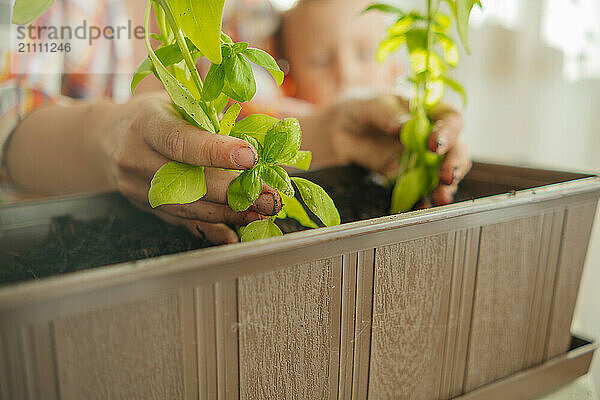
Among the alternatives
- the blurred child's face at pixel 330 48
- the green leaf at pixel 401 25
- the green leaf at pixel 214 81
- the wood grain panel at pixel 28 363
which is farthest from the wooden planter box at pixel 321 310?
the blurred child's face at pixel 330 48

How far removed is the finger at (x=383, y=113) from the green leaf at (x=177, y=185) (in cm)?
33

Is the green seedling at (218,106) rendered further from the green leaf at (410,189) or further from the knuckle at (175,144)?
the green leaf at (410,189)

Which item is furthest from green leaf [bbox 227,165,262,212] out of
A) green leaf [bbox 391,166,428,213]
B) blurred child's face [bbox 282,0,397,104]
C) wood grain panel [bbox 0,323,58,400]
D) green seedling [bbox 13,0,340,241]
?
blurred child's face [bbox 282,0,397,104]

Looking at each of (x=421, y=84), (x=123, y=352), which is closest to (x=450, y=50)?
(x=421, y=84)

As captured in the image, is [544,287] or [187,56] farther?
[544,287]

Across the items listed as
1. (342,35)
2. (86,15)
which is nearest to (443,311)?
(86,15)

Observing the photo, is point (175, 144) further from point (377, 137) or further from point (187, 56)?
point (377, 137)

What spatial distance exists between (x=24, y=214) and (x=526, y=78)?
1.61m

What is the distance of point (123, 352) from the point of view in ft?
0.84

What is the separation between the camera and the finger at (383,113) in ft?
1.97

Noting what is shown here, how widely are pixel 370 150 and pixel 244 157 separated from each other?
1.27 feet

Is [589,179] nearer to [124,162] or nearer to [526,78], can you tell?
[124,162]

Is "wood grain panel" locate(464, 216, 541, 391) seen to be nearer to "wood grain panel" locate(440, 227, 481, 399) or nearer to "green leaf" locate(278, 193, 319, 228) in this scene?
"wood grain panel" locate(440, 227, 481, 399)

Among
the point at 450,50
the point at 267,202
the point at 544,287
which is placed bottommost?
the point at 544,287
